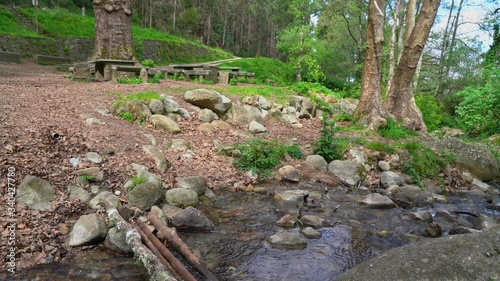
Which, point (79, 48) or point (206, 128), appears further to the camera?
point (79, 48)

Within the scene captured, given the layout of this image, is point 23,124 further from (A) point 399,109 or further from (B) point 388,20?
(B) point 388,20

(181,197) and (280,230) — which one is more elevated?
(181,197)

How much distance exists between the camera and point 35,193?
14.7ft

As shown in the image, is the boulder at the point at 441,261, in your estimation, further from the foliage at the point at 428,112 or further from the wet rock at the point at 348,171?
the foliage at the point at 428,112

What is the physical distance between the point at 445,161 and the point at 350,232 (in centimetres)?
515

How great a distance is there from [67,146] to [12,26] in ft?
68.4

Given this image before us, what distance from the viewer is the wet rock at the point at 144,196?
4.99m

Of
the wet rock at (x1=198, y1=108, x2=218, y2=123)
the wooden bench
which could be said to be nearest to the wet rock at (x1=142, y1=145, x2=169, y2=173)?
the wet rock at (x1=198, y1=108, x2=218, y2=123)

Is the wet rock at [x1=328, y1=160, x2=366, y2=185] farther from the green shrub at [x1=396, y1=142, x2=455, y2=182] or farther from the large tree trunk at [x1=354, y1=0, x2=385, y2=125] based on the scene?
the large tree trunk at [x1=354, y1=0, x2=385, y2=125]

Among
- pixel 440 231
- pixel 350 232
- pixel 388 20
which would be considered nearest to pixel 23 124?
pixel 350 232

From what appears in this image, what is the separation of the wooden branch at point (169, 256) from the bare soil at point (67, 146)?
888 millimetres

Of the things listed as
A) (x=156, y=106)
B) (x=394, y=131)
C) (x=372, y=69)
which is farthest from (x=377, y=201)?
(x=372, y=69)

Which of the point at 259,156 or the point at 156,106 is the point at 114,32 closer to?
the point at 156,106

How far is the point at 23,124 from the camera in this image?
5.82 meters
